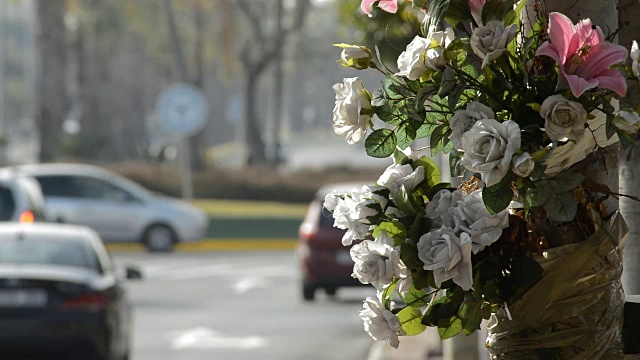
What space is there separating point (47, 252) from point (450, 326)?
896 centimetres

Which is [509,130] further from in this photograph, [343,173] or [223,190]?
[343,173]

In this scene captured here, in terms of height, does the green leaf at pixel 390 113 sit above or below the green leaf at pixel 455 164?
above

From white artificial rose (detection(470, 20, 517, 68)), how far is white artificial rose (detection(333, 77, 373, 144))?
339mm

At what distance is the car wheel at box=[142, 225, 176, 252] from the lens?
3062cm

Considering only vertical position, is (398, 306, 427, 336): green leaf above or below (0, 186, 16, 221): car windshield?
below

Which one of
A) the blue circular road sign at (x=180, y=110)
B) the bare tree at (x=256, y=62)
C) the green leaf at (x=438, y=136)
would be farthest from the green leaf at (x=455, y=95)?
the bare tree at (x=256, y=62)

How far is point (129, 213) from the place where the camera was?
30312 millimetres

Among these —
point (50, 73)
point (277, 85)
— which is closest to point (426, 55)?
point (50, 73)

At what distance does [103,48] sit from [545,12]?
203ft

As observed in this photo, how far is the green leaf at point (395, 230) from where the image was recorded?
3666mm

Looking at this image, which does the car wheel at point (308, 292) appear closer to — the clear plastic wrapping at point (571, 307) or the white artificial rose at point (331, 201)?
the white artificial rose at point (331, 201)

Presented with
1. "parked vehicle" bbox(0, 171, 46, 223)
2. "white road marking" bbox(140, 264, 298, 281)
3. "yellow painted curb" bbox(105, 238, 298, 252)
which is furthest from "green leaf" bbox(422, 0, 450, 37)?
"yellow painted curb" bbox(105, 238, 298, 252)

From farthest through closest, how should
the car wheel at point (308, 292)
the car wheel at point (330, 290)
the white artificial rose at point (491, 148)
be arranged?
the car wheel at point (330, 290)
the car wheel at point (308, 292)
the white artificial rose at point (491, 148)

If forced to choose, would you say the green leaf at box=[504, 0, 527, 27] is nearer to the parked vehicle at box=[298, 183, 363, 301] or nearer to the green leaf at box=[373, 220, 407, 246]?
the green leaf at box=[373, 220, 407, 246]
